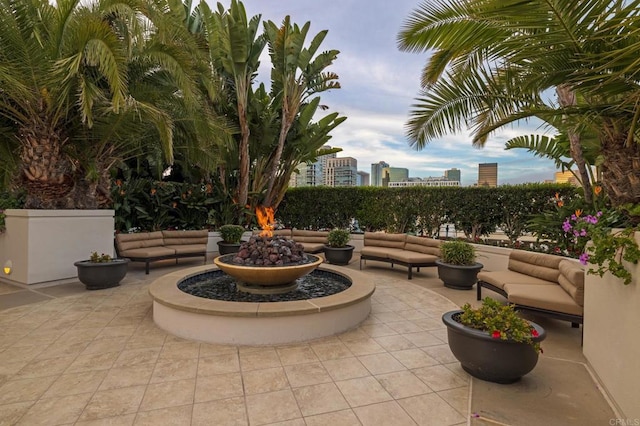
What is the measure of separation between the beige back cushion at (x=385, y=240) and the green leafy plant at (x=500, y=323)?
5.11 m

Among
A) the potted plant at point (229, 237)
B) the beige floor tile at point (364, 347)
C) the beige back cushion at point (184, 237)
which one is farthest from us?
the potted plant at point (229, 237)

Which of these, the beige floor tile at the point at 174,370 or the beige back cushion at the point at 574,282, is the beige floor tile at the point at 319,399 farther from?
the beige back cushion at the point at 574,282

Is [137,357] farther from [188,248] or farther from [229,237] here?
[229,237]

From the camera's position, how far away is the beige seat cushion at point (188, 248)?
8178mm

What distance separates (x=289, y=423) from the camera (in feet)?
7.89

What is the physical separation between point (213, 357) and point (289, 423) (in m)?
1.42

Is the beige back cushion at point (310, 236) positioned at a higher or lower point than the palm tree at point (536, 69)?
lower

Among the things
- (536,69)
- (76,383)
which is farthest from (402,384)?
(536,69)

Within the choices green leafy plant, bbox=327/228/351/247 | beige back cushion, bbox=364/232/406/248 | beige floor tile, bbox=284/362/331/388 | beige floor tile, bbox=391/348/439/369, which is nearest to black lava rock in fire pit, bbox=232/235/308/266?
beige floor tile, bbox=284/362/331/388

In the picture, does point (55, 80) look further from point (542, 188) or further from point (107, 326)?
point (542, 188)

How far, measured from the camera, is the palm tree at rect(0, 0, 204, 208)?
5.21 meters

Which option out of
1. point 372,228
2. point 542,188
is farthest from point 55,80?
point 542,188

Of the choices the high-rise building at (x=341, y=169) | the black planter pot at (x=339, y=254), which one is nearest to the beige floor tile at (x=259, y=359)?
the black planter pot at (x=339, y=254)

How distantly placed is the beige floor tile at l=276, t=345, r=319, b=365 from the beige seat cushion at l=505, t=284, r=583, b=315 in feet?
9.34
